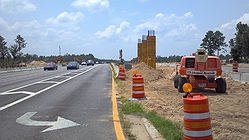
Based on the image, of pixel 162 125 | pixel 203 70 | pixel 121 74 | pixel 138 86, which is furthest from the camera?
pixel 121 74

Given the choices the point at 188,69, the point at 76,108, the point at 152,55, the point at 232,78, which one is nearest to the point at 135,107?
the point at 76,108

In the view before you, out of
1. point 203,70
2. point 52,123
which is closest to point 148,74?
point 203,70

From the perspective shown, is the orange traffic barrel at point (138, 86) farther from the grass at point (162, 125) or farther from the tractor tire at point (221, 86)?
the tractor tire at point (221, 86)

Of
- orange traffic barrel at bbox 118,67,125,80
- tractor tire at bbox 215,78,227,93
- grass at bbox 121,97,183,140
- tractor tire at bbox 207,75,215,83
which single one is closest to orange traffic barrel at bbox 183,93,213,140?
grass at bbox 121,97,183,140

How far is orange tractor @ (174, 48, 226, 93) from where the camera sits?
55.6ft

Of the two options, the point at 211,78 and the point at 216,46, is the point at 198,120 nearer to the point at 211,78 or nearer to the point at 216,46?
the point at 211,78

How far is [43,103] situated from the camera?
13.2m

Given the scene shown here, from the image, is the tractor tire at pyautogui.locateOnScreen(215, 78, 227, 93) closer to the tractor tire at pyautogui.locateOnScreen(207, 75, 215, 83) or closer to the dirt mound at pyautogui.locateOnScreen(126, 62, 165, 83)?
the tractor tire at pyautogui.locateOnScreen(207, 75, 215, 83)

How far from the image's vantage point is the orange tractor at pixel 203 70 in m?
16.9

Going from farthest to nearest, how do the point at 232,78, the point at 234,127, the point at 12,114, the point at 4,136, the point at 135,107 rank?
the point at 232,78 → the point at 135,107 → the point at 12,114 → the point at 234,127 → the point at 4,136

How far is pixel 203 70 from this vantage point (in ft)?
55.7

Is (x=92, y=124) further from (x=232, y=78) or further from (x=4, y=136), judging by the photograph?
(x=232, y=78)

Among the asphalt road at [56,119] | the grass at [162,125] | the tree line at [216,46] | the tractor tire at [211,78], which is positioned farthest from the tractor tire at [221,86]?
the tree line at [216,46]

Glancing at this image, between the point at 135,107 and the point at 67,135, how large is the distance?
4.13m
